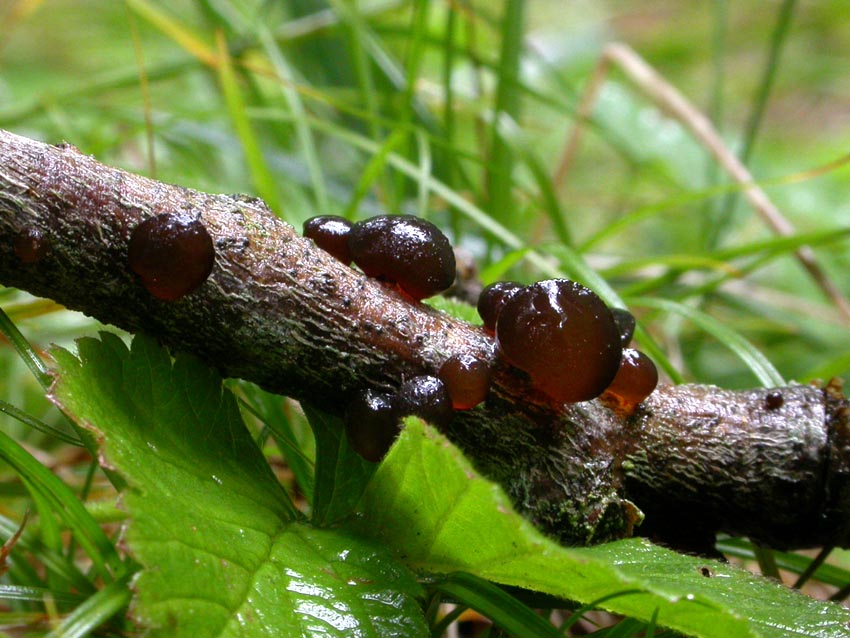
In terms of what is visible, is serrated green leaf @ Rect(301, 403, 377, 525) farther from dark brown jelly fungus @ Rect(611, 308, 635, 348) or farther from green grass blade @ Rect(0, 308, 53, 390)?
dark brown jelly fungus @ Rect(611, 308, 635, 348)

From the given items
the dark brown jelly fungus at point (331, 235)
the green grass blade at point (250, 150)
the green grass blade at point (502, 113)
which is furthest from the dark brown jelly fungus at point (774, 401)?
the green grass blade at point (502, 113)

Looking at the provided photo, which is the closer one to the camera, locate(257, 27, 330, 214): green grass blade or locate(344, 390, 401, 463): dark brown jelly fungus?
locate(344, 390, 401, 463): dark brown jelly fungus

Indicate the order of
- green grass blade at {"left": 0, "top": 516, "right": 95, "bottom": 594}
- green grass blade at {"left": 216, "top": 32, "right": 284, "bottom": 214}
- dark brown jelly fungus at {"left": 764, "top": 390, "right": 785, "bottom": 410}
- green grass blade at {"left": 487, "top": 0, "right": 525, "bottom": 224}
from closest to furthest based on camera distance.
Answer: green grass blade at {"left": 0, "top": 516, "right": 95, "bottom": 594} → dark brown jelly fungus at {"left": 764, "top": 390, "right": 785, "bottom": 410} → green grass blade at {"left": 216, "top": 32, "right": 284, "bottom": 214} → green grass blade at {"left": 487, "top": 0, "right": 525, "bottom": 224}

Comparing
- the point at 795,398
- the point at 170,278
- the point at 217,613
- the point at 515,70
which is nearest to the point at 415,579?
the point at 217,613

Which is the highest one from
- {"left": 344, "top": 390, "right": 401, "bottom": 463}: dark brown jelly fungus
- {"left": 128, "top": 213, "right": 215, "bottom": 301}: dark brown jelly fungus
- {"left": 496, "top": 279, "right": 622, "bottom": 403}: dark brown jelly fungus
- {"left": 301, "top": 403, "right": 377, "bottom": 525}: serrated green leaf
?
{"left": 496, "top": 279, "right": 622, "bottom": 403}: dark brown jelly fungus

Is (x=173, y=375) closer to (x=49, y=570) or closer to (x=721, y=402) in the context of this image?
(x=49, y=570)

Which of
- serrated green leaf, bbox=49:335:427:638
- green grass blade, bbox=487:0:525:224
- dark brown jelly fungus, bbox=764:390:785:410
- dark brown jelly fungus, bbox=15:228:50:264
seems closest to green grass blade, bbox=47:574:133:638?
serrated green leaf, bbox=49:335:427:638

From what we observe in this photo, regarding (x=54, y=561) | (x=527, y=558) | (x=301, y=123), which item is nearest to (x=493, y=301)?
(x=527, y=558)
